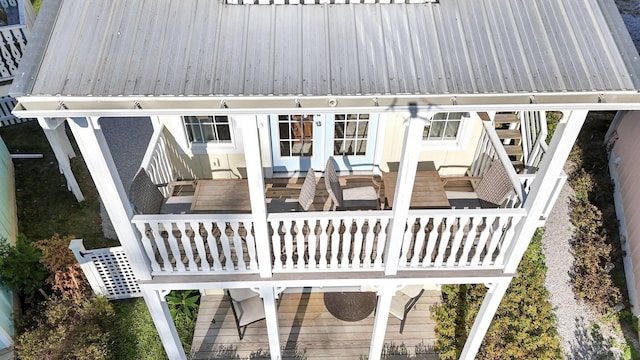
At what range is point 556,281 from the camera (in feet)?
28.9

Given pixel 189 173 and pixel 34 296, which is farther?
pixel 34 296

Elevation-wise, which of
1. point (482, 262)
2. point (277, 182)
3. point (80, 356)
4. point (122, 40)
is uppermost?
point (277, 182)

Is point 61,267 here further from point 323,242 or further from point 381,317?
point 381,317

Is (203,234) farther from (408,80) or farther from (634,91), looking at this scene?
(634,91)

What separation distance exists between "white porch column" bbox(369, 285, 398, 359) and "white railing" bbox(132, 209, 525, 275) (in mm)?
446

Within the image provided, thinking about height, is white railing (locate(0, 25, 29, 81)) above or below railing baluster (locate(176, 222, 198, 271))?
above

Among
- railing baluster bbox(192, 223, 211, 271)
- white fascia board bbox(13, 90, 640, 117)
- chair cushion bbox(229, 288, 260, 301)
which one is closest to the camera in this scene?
white fascia board bbox(13, 90, 640, 117)

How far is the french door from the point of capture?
706 centimetres

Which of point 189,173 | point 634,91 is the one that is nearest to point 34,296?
point 189,173

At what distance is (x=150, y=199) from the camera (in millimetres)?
6137

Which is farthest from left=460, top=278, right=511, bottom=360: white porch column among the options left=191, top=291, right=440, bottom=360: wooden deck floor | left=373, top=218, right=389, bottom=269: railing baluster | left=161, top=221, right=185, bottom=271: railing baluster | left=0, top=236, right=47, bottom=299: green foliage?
left=0, top=236, right=47, bottom=299: green foliage

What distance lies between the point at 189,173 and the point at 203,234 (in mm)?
1989

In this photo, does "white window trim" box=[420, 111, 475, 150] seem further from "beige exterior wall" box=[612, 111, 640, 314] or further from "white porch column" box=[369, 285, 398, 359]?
"beige exterior wall" box=[612, 111, 640, 314]

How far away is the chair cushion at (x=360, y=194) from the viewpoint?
6520 millimetres
